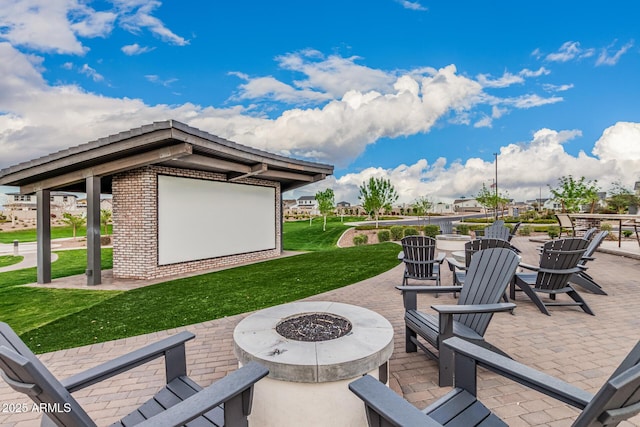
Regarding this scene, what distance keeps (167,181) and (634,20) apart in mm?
15343

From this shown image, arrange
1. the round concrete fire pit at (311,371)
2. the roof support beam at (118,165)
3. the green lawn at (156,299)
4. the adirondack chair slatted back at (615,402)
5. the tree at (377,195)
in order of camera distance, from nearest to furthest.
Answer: the adirondack chair slatted back at (615,402) < the round concrete fire pit at (311,371) < the green lawn at (156,299) < the roof support beam at (118,165) < the tree at (377,195)

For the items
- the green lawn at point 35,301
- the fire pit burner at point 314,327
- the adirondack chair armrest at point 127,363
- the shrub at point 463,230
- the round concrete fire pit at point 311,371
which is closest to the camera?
the adirondack chair armrest at point 127,363

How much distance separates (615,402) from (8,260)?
17.6 meters

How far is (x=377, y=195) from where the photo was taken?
26516 millimetres

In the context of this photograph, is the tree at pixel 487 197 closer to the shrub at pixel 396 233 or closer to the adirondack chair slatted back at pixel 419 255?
the shrub at pixel 396 233

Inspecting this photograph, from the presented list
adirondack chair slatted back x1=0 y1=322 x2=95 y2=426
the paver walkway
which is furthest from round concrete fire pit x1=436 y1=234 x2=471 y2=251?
adirondack chair slatted back x1=0 y1=322 x2=95 y2=426

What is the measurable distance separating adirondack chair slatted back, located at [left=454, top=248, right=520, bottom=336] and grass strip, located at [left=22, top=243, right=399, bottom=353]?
3.35m

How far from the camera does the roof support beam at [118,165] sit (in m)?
6.90

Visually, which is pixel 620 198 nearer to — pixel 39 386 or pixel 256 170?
pixel 256 170

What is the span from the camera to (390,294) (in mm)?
6027

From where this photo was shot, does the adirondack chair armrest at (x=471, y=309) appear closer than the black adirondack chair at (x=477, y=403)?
No

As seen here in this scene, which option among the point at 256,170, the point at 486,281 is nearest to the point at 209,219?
the point at 256,170

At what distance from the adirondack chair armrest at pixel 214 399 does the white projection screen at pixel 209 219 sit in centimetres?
772

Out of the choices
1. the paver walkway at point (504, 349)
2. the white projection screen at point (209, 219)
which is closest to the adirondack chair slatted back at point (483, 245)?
the paver walkway at point (504, 349)
